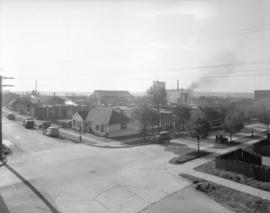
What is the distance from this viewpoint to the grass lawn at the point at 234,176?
13.8m

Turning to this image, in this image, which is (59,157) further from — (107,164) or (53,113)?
(53,113)

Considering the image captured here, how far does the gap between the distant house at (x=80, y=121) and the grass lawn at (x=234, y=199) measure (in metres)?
24.3

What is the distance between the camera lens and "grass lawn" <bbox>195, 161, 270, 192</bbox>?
13.8 metres

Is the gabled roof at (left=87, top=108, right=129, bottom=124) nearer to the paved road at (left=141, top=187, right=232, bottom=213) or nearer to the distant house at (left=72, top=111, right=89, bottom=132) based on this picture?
the distant house at (left=72, top=111, right=89, bottom=132)

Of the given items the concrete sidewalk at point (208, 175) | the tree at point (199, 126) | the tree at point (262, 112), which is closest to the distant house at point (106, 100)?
the tree at point (262, 112)

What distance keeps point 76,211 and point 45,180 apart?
17.2ft

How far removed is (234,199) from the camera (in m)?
12.0

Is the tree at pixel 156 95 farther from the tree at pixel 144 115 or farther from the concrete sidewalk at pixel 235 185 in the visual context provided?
the concrete sidewalk at pixel 235 185

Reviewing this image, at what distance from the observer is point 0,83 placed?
20516 mm

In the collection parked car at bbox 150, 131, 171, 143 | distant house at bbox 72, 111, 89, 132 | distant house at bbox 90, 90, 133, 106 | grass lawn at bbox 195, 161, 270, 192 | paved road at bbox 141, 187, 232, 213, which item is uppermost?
distant house at bbox 90, 90, 133, 106

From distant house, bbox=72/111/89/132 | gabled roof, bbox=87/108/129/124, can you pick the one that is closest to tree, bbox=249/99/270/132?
gabled roof, bbox=87/108/129/124

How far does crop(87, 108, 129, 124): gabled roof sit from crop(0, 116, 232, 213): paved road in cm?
816

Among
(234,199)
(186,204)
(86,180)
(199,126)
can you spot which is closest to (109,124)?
(199,126)

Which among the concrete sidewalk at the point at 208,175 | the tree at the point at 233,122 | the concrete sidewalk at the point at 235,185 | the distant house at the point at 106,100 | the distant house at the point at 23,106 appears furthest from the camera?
the distant house at the point at 106,100
